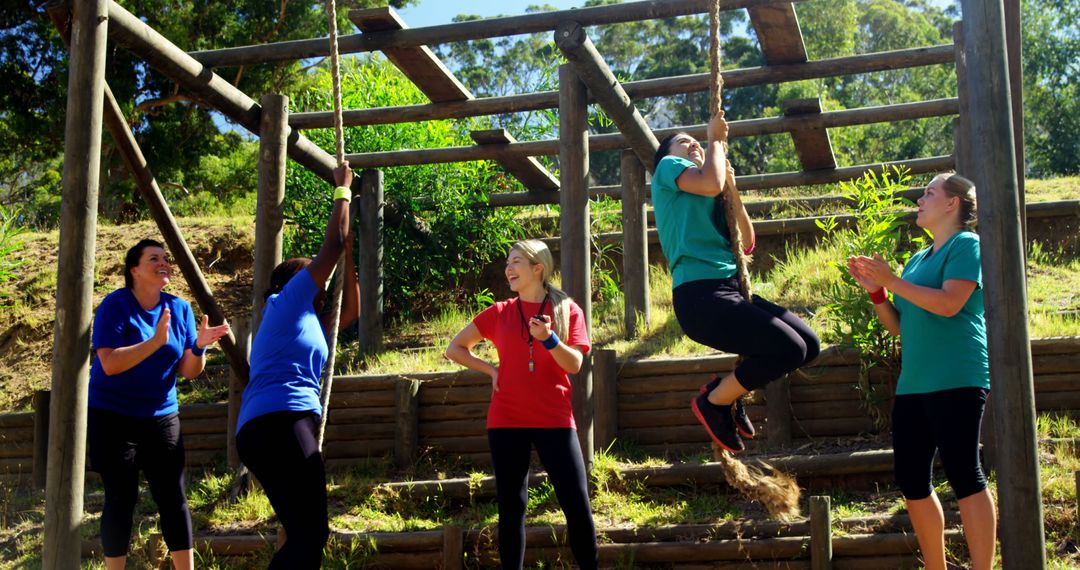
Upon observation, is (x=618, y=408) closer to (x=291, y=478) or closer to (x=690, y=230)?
(x=690, y=230)

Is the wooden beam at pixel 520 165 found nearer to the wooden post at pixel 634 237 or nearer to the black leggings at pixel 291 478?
the wooden post at pixel 634 237

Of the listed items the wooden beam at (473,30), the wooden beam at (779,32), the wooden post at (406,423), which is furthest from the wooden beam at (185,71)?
the wooden beam at (779,32)

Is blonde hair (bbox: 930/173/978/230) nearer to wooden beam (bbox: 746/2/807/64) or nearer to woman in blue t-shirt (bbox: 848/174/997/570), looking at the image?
woman in blue t-shirt (bbox: 848/174/997/570)

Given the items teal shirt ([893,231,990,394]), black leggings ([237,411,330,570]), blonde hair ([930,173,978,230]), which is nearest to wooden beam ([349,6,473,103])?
black leggings ([237,411,330,570])

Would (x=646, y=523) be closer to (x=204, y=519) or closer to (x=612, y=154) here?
(x=204, y=519)

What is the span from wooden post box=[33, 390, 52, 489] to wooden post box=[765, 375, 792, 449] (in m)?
5.27

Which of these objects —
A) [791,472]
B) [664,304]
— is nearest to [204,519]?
[791,472]

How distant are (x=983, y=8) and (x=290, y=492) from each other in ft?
10.4

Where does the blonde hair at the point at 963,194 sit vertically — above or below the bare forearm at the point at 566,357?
above

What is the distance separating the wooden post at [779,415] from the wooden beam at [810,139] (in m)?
2.41

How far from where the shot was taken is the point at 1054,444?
619 cm

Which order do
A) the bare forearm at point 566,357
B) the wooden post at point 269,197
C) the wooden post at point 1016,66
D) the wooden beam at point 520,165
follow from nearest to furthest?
1. the bare forearm at point 566,357
2. the wooden post at point 1016,66
3. the wooden post at point 269,197
4. the wooden beam at point 520,165

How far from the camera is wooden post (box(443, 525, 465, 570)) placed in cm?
568

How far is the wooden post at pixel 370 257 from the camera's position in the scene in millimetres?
9148
